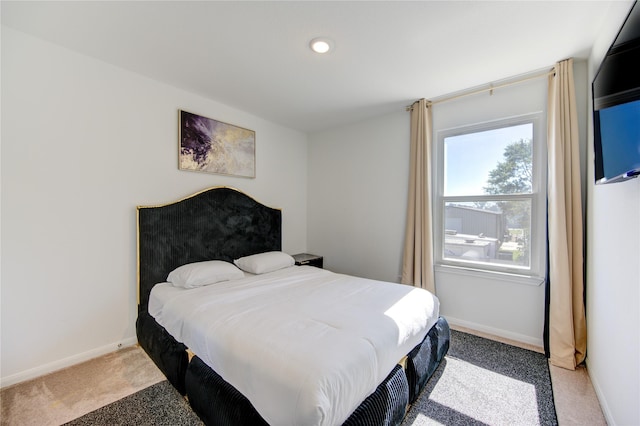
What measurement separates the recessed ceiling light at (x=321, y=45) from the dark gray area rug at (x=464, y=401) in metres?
2.58

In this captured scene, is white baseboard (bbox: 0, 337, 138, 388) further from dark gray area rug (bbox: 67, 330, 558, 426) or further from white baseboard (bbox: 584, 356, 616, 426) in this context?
white baseboard (bbox: 584, 356, 616, 426)

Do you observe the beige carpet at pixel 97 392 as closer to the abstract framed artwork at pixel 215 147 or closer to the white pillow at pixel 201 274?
the white pillow at pixel 201 274

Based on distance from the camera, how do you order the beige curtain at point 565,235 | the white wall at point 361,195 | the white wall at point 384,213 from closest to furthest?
the beige curtain at point 565,235
the white wall at point 384,213
the white wall at point 361,195

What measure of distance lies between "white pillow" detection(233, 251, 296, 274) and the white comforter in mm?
416

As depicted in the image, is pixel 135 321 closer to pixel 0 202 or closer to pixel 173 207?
pixel 173 207

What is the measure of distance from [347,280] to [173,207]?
1874 millimetres

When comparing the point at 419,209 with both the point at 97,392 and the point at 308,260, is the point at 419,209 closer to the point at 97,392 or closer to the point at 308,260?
the point at 308,260

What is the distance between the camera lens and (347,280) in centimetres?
251

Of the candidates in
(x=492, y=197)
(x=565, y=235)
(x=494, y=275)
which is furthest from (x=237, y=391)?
(x=492, y=197)

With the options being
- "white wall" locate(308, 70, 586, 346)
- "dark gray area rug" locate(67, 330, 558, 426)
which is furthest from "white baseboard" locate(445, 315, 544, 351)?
"dark gray area rug" locate(67, 330, 558, 426)

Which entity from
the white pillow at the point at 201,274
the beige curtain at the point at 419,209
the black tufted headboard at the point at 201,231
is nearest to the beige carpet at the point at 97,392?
the black tufted headboard at the point at 201,231

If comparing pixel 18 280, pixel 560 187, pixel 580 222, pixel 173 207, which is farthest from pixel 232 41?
pixel 580 222

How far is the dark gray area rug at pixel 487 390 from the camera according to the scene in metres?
1.58

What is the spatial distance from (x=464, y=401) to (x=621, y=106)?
184cm
